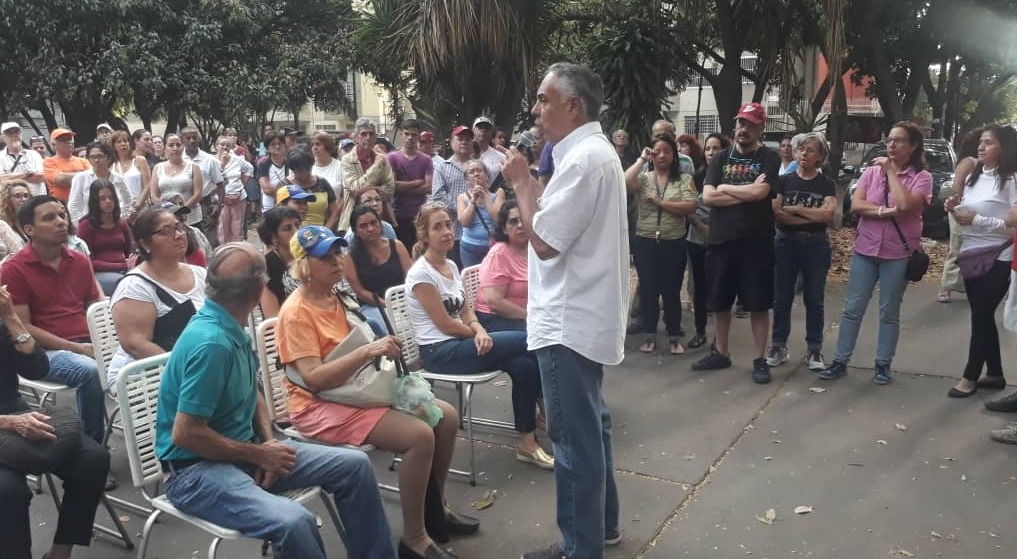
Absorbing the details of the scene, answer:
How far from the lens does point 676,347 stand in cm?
631

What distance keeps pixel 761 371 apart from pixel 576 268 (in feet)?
10.4

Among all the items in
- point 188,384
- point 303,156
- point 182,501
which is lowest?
point 182,501

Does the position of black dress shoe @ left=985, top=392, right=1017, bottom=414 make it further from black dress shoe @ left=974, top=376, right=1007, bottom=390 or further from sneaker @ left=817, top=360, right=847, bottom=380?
sneaker @ left=817, top=360, right=847, bottom=380

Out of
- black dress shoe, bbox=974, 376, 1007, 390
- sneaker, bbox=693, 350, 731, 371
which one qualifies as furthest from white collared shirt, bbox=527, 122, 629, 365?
black dress shoe, bbox=974, 376, 1007, 390

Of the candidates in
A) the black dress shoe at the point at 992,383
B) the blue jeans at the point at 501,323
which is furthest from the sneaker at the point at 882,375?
the blue jeans at the point at 501,323

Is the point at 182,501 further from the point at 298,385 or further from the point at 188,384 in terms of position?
the point at 298,385

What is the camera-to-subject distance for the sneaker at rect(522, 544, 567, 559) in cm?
328

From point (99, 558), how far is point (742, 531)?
9.06 feet

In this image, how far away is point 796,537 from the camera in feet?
11.6

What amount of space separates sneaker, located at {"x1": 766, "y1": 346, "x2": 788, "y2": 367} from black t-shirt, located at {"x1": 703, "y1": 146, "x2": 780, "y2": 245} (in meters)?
0.90

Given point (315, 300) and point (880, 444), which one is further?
point (880, 444)

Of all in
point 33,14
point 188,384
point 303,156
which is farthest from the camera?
point 33,14

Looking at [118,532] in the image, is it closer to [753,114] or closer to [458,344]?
[458,344]

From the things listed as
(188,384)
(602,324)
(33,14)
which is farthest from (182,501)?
(33,14)
